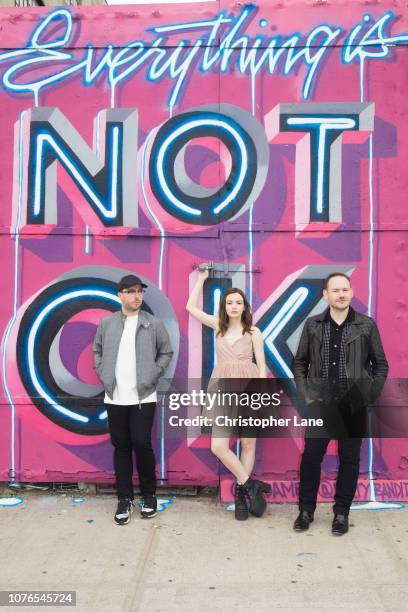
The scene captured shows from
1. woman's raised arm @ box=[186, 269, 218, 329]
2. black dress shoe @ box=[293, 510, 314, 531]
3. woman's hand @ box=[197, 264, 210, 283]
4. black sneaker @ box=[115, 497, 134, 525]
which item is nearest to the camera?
black dress shoe @ box=[293, 510, 314, 531]

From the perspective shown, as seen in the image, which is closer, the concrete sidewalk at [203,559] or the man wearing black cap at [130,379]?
the concrete sidewalk at [203,559]

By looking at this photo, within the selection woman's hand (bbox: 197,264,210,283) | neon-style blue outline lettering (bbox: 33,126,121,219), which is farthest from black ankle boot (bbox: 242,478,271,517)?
neon-style blue outline lettering (bbox: 33,126,121,219)

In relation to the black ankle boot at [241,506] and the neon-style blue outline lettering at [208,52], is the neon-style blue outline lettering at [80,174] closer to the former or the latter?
the neon-style blue outline lettering at [208,52]

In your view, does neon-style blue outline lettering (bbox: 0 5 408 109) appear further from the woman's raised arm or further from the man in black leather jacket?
the man in black leather jacket

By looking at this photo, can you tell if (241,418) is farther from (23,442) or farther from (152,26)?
(152,26)

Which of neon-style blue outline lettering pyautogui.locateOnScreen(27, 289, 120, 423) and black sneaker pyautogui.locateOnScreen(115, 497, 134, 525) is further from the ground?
neon-style blue outline lettering pyautogui.locateOnScreen(27, 289, 120, 423)

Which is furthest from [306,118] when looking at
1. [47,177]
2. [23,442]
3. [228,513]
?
[23,442]

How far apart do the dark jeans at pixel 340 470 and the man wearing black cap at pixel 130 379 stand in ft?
3.69

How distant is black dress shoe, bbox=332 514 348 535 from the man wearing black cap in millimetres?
1295

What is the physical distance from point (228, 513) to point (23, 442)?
5.78 ft

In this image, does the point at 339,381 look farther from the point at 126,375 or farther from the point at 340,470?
the point at 126,375

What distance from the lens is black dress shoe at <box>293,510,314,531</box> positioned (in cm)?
400

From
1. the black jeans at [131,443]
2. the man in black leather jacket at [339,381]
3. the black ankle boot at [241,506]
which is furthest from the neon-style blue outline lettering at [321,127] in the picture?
the black ankle boot at [241,506]

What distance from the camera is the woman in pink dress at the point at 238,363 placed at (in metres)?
4.20
